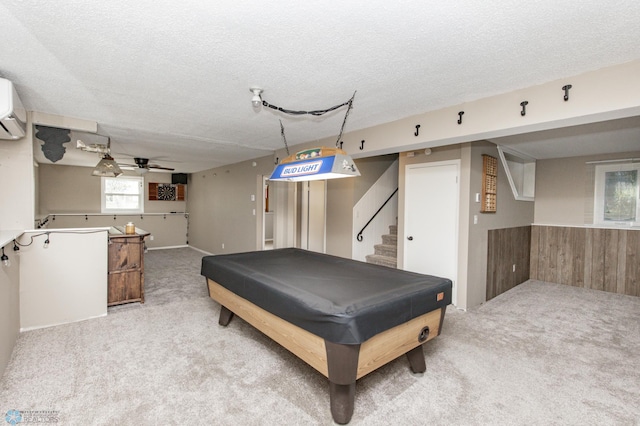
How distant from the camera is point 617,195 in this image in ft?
16.0

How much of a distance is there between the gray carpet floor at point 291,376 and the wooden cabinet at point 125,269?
15.8 inches

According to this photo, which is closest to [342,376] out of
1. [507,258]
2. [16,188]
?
[16,188]

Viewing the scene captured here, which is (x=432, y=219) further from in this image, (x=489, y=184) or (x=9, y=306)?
(x=9, y=306)

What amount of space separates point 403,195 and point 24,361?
4448mm

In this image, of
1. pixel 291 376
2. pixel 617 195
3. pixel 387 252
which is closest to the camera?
pixel 291 376

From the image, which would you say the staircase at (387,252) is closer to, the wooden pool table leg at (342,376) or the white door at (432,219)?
the white door at (432,219)

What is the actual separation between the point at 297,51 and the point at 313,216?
13.4ft

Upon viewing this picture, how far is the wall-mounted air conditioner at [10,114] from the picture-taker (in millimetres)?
2309

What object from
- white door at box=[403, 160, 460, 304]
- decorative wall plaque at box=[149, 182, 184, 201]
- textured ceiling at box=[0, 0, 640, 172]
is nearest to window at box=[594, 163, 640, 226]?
white door at box=[403, 160, 460, 304]

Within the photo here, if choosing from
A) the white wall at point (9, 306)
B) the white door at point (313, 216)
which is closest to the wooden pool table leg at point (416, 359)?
the white wall at point (9, 306)

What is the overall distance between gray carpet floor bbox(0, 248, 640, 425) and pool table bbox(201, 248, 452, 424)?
1.01 feet

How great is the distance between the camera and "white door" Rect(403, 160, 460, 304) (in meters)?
3.92

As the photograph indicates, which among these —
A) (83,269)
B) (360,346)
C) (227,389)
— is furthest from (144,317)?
(360,346)

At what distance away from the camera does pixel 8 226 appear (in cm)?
315
